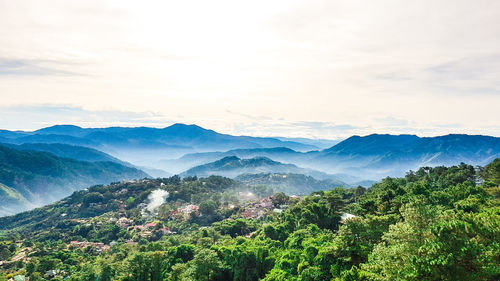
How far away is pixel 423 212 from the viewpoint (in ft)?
61.5

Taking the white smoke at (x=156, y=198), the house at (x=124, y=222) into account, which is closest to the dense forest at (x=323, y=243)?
the house at (x=124, y=222)

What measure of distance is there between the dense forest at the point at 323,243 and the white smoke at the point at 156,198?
85.6ft

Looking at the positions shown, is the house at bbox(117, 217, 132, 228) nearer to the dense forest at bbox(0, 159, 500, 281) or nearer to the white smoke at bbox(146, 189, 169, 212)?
the dense forest at bbox(0, 159, 500, 281)

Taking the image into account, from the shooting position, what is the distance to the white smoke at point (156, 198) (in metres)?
148

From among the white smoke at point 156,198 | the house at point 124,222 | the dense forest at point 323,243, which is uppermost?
the dense forest at point 323,243

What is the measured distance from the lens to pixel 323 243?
28.9 m

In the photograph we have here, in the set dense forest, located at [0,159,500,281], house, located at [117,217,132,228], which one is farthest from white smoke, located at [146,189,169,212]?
dense forest, located at [0,159,500,281]

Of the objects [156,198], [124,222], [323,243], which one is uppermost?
[323,243]

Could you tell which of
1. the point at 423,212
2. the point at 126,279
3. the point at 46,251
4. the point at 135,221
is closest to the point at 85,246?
the point at 46,251

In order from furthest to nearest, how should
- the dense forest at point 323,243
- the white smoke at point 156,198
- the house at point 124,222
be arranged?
the white smoke at point 156,198 < the house at point 124,222 < the dense forest at point 323,243

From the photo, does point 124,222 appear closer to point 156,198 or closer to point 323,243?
point 156,198

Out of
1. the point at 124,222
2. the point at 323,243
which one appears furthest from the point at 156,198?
the point at 323,243

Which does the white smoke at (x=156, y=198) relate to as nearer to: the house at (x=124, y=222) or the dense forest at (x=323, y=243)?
the house at (x=124, y=222)

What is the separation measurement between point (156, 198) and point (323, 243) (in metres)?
145
